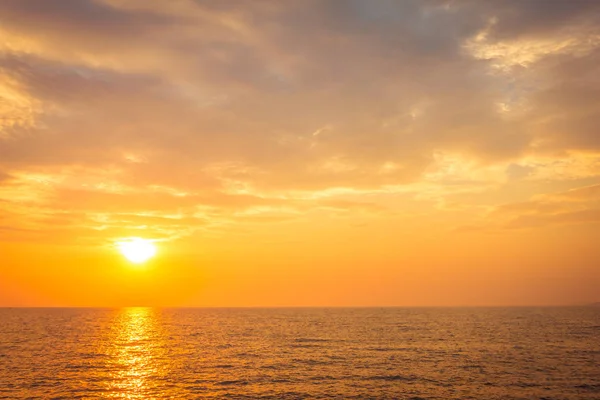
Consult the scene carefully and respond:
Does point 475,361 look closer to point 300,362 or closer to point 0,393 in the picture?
point 300,362

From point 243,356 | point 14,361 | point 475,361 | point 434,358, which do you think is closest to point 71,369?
point 14,361

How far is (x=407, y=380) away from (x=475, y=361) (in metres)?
21.5

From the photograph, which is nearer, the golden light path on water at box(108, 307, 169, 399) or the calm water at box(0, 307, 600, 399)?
the calm water at box(0, 307, 600, 399)

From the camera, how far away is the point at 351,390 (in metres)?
51.9

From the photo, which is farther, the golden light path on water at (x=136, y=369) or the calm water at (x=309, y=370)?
the golden light path on water at (x=136, y=369)

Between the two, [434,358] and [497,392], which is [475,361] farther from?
[497,392]

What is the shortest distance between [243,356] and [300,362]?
43.7ft

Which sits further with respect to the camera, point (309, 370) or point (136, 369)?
point (136, 369)

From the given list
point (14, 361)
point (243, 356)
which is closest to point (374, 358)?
point (243, 356)

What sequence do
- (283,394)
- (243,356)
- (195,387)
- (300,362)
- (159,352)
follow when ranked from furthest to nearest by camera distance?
(159,352)
(243,356)
(300,362)
(195,387)
(283,394)

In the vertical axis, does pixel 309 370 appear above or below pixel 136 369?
above

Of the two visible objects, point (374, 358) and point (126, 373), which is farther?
point (374, 358)

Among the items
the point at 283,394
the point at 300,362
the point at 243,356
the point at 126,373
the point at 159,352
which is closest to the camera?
the point at 283,394

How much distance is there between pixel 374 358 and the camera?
7588 centimetres
